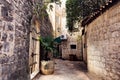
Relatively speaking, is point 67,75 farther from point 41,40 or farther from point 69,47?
point 69,47

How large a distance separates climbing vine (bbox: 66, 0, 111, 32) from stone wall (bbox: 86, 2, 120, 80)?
11.6 feet

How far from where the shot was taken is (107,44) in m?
6.51

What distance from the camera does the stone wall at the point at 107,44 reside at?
5570 mm

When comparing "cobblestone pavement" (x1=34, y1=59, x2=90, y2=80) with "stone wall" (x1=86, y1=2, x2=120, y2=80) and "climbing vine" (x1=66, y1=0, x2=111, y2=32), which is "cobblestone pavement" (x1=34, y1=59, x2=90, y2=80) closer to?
"stone wall" (x1=86, y1=2, x2=120, y2=80)

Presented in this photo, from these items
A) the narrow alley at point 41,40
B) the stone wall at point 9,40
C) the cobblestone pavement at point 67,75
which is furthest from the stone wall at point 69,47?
the stone wall at point 9,40

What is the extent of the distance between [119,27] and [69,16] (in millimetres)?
8301

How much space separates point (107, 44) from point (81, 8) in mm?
5987

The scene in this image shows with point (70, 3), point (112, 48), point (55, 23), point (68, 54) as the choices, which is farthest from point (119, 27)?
point (55, 23)

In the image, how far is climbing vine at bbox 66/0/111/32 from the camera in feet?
37.7

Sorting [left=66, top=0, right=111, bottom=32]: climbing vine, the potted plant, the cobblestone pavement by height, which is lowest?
the cobblestone pavement

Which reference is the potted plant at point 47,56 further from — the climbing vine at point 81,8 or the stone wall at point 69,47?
the stone wall at point 69,47

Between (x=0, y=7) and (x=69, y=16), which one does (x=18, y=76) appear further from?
(x=69, y=16)

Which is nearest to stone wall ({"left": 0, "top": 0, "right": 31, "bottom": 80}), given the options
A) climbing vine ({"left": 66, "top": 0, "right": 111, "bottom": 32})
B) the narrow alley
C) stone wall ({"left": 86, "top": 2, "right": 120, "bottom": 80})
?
the narrow alley

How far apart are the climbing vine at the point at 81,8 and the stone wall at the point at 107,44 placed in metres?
3.52
